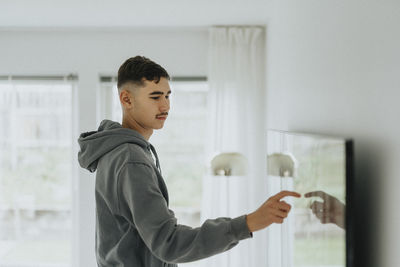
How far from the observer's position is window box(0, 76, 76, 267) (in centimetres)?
356

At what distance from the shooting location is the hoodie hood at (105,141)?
4.17 feet

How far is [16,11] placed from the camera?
9.68 ft

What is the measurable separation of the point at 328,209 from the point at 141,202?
0.47 metres

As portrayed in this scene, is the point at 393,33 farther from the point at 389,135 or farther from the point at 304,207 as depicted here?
the point at 304,207

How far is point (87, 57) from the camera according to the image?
350 cm

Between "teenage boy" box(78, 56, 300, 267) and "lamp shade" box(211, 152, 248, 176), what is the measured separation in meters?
1.55

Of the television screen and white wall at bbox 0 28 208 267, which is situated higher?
white wall at bbox 0 28 208 267

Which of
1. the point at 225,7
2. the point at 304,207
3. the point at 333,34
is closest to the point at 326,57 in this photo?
the point at 333,34

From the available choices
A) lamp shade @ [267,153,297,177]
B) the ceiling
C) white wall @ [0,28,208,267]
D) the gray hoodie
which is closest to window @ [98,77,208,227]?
white wall @ [0,28,208,267]

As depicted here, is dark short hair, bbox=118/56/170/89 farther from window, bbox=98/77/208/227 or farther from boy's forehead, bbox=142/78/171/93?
window, bbox=98/77/208/227

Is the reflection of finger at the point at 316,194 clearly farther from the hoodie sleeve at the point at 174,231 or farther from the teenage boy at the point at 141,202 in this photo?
the hoodie sleeve at the point at 174,231

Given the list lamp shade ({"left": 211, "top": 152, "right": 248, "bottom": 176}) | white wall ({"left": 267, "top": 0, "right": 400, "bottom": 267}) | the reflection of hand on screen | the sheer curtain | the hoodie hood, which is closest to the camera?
white wall ({"left": 267, "top": 0, "right": 400, "bottom": 267})

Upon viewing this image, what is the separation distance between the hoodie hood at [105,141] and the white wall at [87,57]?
2.16 meters

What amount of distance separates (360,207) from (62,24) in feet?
9.78
